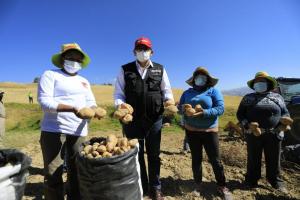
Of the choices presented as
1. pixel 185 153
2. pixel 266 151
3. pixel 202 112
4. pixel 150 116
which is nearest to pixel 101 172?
pixel 150 116

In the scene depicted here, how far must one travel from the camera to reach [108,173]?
273 cm

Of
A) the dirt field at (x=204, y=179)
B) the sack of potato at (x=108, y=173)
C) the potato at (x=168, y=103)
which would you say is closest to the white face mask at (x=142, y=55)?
the potato at (x=168, y=103)

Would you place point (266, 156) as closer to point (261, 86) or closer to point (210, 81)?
point (261, 86)

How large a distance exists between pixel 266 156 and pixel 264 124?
536 mm

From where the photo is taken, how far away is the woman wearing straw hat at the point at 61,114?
303 centimetres

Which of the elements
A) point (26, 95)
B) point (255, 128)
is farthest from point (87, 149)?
point (26, 95)

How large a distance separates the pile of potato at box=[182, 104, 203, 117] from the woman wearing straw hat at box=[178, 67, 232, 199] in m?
0.01

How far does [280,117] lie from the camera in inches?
163

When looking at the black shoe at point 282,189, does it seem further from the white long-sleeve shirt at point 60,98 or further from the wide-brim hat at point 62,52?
the wide-brim hat at point 62,52

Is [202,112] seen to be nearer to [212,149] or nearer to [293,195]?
[212,149]

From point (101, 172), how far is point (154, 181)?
120cm

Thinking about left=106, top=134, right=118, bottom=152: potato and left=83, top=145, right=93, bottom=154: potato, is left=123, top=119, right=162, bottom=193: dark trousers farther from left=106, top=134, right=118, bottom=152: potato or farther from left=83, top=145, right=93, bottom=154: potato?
left=83, top=145, right=93, bottom=154: potato

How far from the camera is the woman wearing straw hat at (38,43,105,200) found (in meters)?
3.03

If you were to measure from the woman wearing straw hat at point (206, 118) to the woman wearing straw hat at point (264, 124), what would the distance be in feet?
1.86
